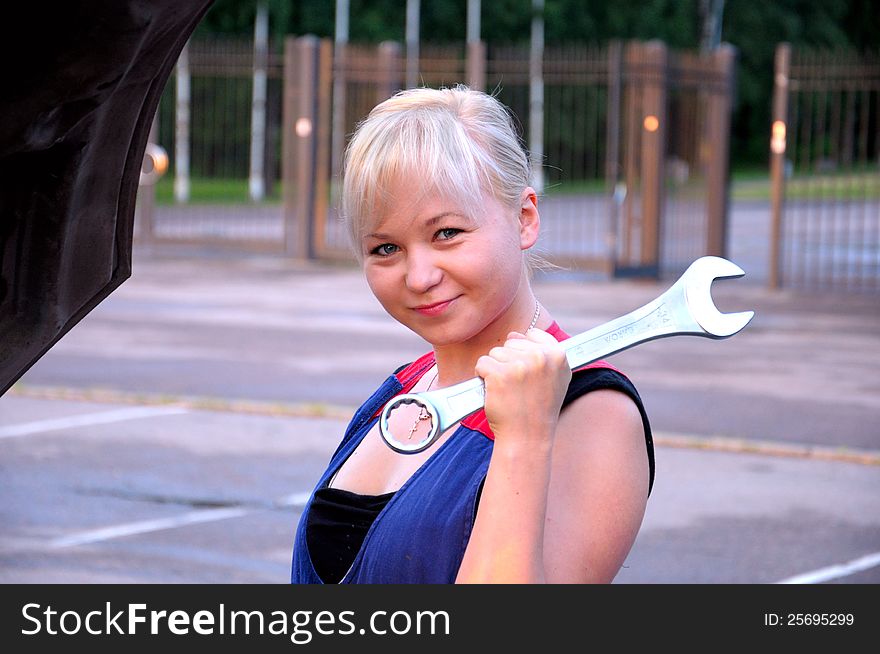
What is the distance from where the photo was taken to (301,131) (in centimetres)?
1853

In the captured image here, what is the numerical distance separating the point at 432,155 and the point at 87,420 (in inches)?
283

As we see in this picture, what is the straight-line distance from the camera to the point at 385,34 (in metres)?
43.9

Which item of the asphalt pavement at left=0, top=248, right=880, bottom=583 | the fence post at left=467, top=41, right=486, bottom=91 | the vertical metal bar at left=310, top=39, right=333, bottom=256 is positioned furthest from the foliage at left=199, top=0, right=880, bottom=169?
the asphalt pavement at left=0, top=248, right=880, bottom=583

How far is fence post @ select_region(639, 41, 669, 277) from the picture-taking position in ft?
54.5

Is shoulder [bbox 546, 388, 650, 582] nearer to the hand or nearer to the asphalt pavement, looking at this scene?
the hand

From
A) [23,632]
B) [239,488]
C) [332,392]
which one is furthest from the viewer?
[332,392]

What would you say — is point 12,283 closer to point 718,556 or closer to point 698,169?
point 718,556

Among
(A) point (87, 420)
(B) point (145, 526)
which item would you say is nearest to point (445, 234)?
(B) point (145, 526)

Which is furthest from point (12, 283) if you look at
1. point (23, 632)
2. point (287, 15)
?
point (287, 15)

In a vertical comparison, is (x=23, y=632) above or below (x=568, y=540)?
below

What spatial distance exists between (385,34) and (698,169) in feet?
89.3

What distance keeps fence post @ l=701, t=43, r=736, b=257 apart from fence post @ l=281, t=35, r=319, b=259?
201 inches

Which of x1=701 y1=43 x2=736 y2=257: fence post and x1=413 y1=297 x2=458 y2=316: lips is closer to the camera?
x1=413 y1=297 x2=458 y2=316: lips

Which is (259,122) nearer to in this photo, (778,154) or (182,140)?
(182,140)
